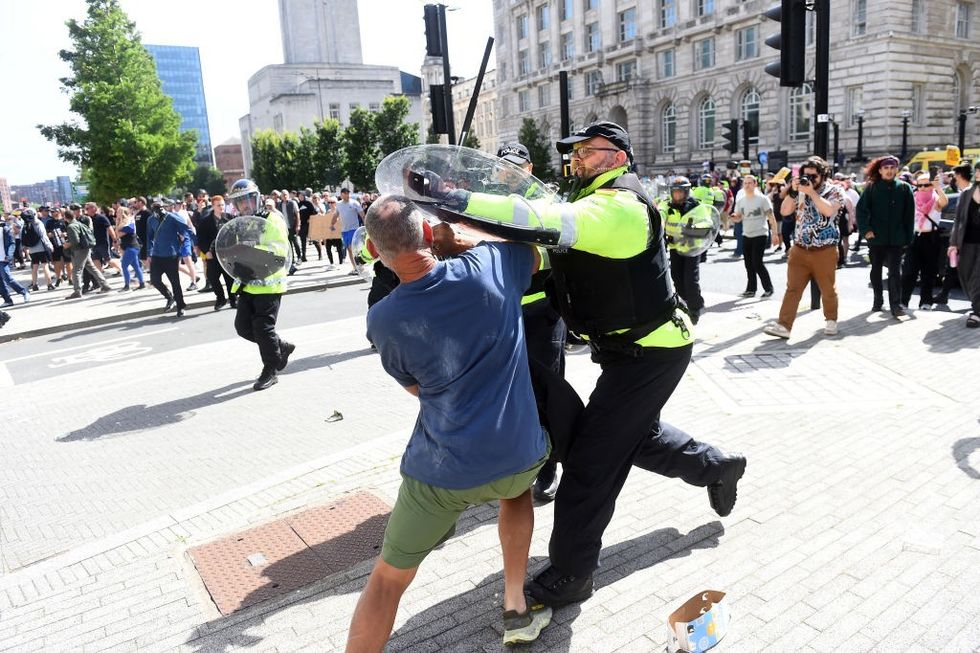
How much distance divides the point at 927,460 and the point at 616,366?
2.41m

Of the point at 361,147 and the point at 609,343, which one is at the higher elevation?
the point at 361,147

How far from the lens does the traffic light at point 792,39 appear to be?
7.50m

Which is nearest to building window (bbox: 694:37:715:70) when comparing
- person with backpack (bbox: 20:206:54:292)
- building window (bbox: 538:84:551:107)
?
building window (bbox: 538:84:551:107)

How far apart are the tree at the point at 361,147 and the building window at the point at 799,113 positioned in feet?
91.4

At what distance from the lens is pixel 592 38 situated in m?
62.3

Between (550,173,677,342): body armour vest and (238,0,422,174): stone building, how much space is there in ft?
263

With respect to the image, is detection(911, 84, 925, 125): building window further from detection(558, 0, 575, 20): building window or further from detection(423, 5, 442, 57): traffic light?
detection(423, 5, 442, 57): traffic light

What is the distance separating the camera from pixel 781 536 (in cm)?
341

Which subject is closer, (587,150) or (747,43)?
(587,150)

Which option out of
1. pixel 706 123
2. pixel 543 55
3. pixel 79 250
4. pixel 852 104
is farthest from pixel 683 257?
pixel 543 55

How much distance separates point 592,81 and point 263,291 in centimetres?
6029

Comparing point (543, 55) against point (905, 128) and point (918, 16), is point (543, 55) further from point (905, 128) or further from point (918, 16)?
point (905, 128)

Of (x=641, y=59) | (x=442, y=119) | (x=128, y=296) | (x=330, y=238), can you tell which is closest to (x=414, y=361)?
(x=442, y=119)

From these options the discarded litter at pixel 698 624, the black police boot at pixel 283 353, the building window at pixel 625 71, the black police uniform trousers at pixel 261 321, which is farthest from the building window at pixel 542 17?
the discarded litter at pixel 698 624
